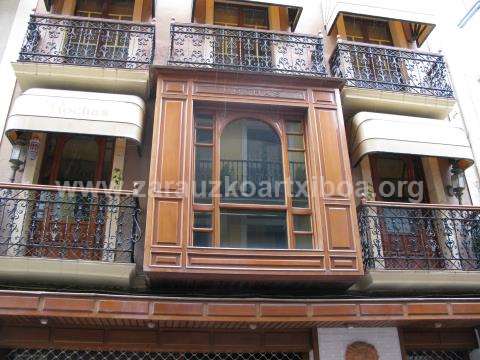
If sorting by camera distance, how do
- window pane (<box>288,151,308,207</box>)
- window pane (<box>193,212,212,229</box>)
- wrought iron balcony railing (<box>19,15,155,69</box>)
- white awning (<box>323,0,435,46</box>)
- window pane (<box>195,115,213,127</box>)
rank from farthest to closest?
white awning (<box>323,0,435,46</box>) → wrought iron balcony railing (<box>19,15,155,69</box>) → window pane (<box>195,115,213,127</box>) → window pane (<box>288,151,308,207</box>) → window pane (<box>193,212,212,229</box>)

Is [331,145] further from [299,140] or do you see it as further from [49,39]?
[49,39]

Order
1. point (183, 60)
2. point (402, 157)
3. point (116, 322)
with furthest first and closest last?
point (402, 157)
point (183, 60)
point (116, 322)

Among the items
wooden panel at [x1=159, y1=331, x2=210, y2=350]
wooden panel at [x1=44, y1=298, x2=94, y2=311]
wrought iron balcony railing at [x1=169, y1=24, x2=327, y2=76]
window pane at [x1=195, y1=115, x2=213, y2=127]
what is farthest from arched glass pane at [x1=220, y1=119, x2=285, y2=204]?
wooden panel at [x1=44, y1=298, x2=94, y2=311]

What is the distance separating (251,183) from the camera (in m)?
7.41

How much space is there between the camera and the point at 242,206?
714 centimetres

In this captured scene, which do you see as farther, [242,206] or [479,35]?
[479,35]

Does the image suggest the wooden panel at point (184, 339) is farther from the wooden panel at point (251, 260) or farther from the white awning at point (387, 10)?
the white awning at point (387, 10)

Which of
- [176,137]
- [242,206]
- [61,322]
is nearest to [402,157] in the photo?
[242,206]

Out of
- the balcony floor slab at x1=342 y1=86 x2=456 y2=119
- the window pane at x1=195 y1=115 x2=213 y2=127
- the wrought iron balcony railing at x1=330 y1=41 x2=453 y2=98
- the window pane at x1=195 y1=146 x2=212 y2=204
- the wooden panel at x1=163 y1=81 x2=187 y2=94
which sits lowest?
the window pane at x1=195 y1=146 x2=212 y2=204

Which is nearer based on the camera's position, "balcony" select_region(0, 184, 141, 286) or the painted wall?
"balcony" select_region(0, 184, 141, 286)

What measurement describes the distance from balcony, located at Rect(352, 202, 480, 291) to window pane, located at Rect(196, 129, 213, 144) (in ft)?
8.62

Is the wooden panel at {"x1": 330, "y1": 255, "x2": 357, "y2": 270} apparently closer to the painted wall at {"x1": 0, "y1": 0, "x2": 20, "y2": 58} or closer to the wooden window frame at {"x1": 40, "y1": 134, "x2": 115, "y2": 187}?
the wooden window frame at {"x1": 40, "y1": 134, "x2": 115, "y2": 187}

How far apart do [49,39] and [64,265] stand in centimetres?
419

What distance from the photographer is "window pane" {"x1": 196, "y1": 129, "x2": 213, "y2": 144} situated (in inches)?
296
